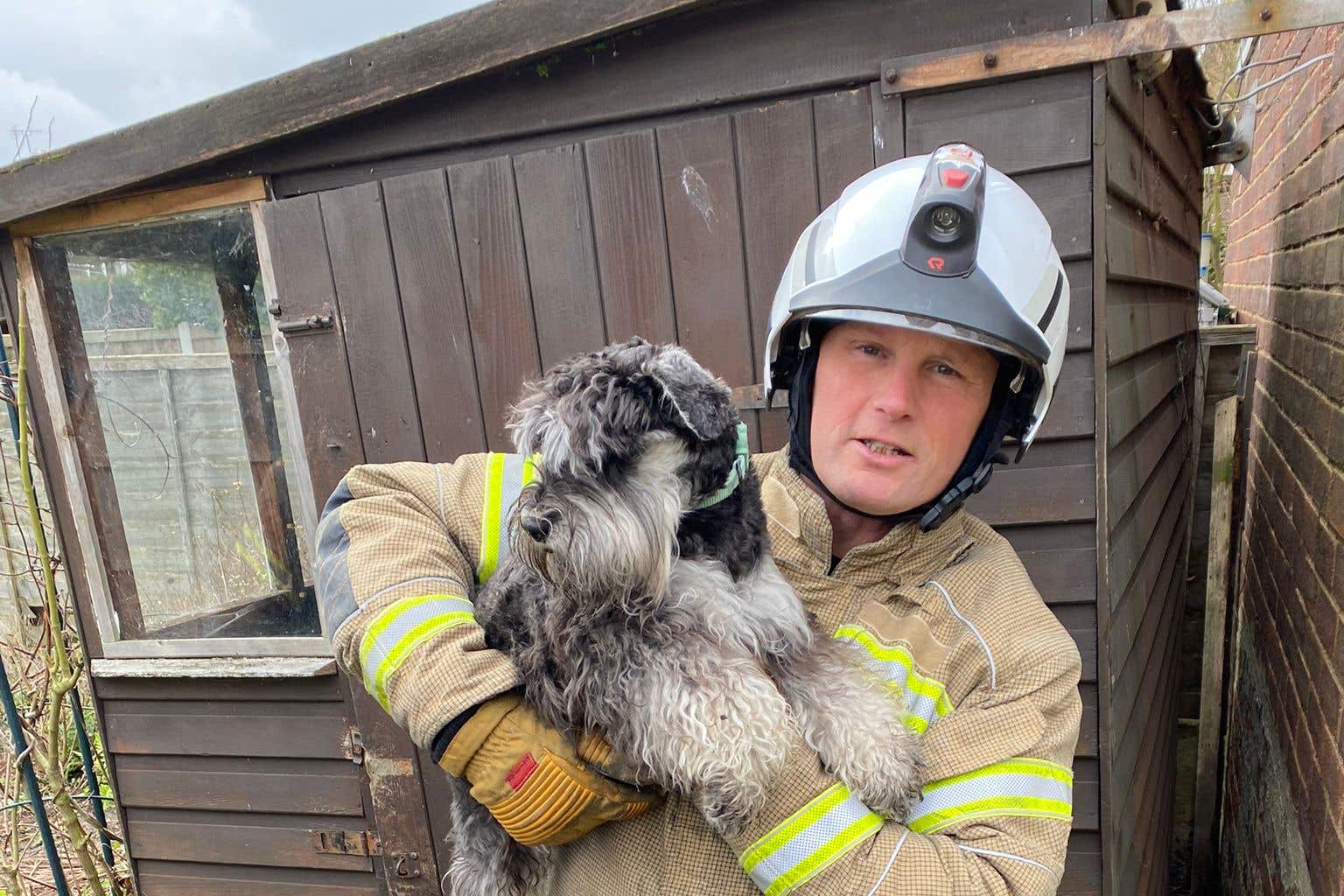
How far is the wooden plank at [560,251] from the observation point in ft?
9.87

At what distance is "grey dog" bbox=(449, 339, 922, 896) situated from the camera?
1.75 m

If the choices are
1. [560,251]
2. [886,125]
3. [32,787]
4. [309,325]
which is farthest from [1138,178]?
[32,787]

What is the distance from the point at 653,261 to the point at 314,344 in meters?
1.62

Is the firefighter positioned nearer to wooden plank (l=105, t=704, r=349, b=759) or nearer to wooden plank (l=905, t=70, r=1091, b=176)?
wooden plank (l=905, t=70, r=1091, b=176)

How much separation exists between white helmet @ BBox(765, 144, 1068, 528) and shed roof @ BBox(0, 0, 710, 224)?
1.27 metres

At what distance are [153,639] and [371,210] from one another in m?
2.72

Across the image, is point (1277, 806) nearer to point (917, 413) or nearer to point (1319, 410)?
point (1319, 410)

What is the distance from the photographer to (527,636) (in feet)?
6.71

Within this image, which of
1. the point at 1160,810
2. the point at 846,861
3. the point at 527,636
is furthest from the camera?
the point at 1160,810

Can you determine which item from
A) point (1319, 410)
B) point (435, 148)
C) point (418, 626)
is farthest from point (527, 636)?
point (1319, 410)

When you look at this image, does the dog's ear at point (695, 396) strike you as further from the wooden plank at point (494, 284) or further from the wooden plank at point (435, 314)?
the wooden plank at point (435, 314)

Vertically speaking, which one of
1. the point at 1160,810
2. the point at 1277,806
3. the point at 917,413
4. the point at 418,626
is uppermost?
the point at 917,413

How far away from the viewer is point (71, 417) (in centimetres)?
383

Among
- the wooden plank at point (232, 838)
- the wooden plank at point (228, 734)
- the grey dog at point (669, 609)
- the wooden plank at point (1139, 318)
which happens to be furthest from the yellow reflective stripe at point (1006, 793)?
the wooden plank at point (232, 838)
